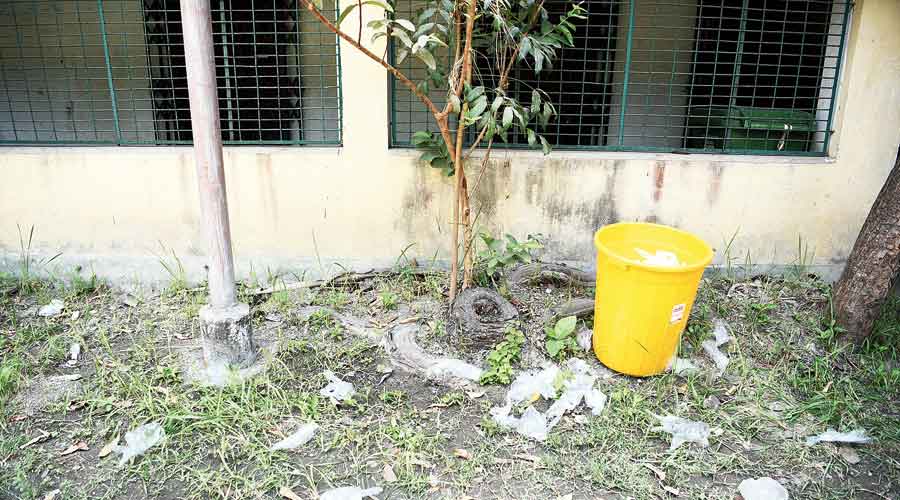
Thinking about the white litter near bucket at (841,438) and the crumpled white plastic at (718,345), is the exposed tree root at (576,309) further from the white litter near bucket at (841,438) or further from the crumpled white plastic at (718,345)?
the white litter near bucket at (841,438)

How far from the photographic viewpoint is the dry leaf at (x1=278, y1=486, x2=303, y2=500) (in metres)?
2.61

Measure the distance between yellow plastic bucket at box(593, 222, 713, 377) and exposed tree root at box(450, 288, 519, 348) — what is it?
530mm

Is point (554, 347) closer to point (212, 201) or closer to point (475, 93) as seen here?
point (475, 93)

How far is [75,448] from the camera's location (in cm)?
287


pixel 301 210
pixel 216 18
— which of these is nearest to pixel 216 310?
pixel 301 210

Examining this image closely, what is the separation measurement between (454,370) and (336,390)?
0.64 metres

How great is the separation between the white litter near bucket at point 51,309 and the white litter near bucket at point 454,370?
8.22 feet

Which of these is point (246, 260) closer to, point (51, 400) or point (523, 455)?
point (51, 400)

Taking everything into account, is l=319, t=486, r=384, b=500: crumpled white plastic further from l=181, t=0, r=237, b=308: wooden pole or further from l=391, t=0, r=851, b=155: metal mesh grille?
l=391, t=0, r=851, b=155: metal mesh grille

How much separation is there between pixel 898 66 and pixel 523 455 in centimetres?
359

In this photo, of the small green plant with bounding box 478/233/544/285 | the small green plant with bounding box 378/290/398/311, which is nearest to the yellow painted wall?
the small green plant with bounding box 378/290/398/311

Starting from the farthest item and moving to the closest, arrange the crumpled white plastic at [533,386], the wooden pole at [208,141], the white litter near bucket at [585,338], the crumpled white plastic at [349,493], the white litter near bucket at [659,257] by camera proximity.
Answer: the white litter near bucket at [585,338], the white litter near bucket at [659,257], the crumpled white plastic at [533,386], the wooden pole at [208,141], the crumpled white plastic at [349,493]

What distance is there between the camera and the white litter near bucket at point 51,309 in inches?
159

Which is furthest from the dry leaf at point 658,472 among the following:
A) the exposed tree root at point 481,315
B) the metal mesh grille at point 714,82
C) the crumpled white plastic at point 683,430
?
the metal mesh grille at point 714,82
